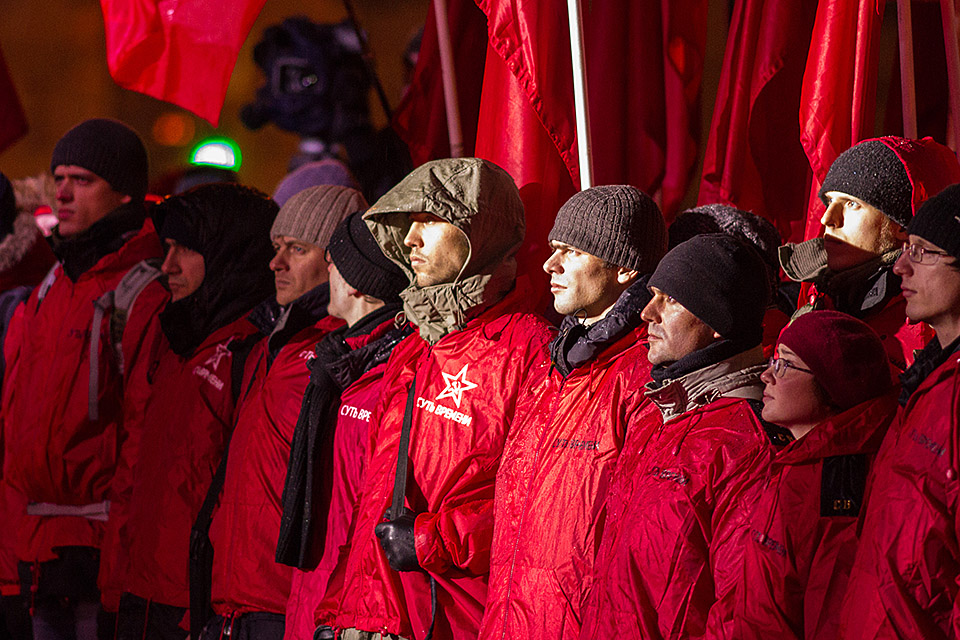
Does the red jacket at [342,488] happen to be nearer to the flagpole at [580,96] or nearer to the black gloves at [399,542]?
the black gloves at [399,542]

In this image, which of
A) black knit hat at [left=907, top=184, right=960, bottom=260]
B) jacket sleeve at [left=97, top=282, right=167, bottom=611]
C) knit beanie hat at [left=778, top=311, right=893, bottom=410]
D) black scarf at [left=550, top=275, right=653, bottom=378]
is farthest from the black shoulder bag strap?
jacket sleeve at [left=97, top=282, right=167, bottom=611]

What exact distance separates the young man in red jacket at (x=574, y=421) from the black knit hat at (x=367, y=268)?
1.05m

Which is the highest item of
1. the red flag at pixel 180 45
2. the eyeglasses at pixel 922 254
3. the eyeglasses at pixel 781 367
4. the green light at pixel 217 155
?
the red flag at pixel 180 45

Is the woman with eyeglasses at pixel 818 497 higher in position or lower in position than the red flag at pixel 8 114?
lower

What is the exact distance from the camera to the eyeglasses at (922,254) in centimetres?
263

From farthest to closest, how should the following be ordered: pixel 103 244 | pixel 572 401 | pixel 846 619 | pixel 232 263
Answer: pixel 103 244
pixel 232 263
pixel 572 401
pixel 846 619

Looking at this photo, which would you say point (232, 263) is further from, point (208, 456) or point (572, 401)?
point (572, 401)

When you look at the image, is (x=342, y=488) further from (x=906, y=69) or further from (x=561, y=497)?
(x=906, y=69)

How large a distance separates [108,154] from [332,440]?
269cm

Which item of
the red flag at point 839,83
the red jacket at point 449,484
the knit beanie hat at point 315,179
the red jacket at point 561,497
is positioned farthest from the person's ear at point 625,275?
the knit beanie hat at point 315,179

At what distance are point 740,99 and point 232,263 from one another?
2391mm

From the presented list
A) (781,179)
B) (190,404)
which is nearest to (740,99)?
(781,179)

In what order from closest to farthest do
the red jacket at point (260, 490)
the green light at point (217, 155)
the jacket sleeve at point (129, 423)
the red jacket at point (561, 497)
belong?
the red jacket at point (561, 497)
the red jacket at point (260, 490)
the jacket sleeve at point (129, 423)
the green light at point (217, 155)

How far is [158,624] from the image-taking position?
16.9 ft
